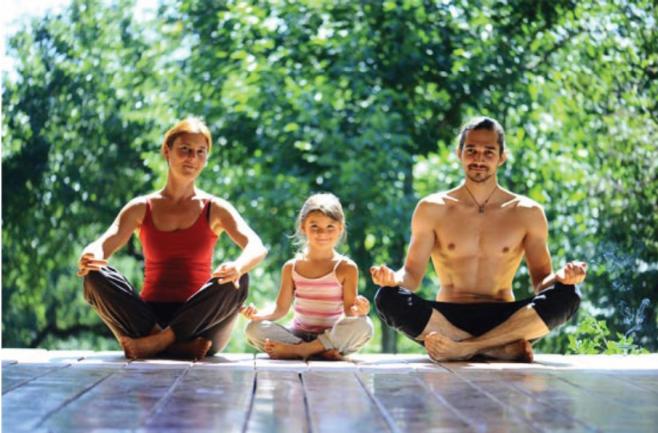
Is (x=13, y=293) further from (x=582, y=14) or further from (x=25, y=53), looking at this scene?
(x=582, y=14)

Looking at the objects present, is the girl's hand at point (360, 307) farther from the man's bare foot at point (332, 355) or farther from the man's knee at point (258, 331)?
the man's knee at point (258, 331)

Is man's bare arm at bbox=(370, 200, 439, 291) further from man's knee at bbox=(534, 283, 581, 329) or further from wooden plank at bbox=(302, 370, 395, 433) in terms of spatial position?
wooden plank at bbox=(302, 370, 395, 433)

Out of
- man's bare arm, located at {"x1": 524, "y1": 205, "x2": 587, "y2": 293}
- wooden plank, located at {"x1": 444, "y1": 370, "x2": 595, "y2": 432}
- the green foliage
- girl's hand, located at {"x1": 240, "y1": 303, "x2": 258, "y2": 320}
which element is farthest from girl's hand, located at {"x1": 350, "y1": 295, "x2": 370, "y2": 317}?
the green foliage

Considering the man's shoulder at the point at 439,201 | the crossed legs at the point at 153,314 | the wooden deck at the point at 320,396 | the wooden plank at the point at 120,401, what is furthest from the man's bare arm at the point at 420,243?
the wooden plank at the point at 120,401

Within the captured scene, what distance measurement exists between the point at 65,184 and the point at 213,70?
1.55 meters

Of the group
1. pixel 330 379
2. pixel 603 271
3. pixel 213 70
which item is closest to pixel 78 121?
pixel 213 70

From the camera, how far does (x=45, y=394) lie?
2482 millimetres

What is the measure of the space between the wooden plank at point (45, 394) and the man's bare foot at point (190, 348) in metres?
0.44

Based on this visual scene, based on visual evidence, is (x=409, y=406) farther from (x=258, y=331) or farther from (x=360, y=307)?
(x=258, y=331)

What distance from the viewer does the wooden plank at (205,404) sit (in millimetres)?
2057

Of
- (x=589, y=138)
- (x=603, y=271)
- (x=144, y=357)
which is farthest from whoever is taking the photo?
(x=589, y=138)

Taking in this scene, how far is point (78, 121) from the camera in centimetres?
873

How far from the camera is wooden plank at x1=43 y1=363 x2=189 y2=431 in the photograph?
6.79 feet

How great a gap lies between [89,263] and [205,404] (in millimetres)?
1181
